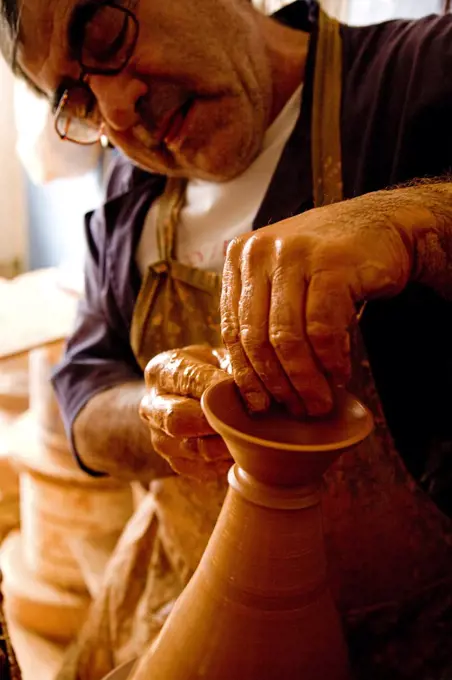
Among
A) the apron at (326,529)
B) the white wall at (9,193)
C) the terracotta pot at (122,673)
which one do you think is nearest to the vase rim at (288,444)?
the apron at (326,529)

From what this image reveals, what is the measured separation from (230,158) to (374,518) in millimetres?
628

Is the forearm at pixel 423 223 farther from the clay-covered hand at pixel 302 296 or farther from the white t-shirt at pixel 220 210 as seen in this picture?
the white t-shirt at pixel 220 210

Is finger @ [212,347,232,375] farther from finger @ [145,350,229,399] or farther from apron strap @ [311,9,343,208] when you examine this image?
apron strap @ [311,9,343,208]

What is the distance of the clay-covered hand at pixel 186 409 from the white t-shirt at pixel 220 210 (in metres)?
0.40

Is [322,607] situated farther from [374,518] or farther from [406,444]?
[406,444]

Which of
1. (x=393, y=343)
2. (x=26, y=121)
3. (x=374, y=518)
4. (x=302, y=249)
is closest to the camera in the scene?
(x=302, y=249)

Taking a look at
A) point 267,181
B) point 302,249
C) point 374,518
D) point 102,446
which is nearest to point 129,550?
point 102,446

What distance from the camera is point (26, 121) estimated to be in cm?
221

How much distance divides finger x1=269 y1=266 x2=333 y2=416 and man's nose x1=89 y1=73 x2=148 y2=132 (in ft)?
1.90

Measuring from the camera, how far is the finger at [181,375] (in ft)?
2.61

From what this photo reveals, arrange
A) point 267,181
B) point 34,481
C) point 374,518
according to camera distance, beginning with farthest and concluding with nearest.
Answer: point 34,481
point 267,181
point 374,518

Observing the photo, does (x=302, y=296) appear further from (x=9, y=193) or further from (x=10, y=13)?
(x=9, y=193)

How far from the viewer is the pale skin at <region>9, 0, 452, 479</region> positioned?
0.61 metres

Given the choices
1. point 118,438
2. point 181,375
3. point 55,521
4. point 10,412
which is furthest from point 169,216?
point 10,412
